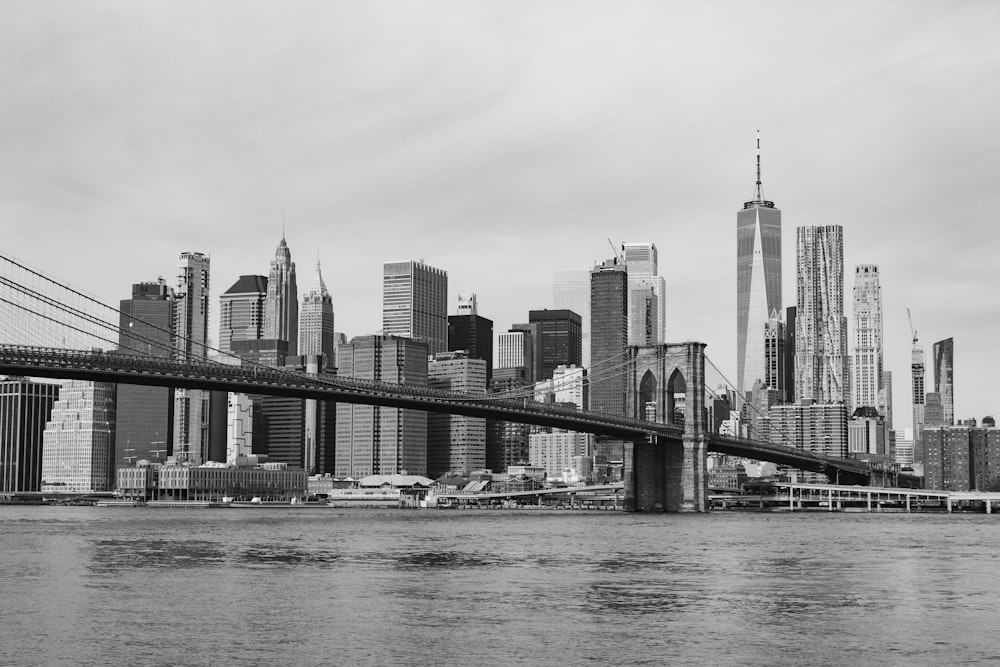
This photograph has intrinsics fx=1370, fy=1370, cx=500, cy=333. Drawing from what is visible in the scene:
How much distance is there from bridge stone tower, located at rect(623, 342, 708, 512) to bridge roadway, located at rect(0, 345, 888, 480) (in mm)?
1318

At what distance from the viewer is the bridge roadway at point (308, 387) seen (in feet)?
232

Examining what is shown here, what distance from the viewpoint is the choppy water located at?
24.0 m

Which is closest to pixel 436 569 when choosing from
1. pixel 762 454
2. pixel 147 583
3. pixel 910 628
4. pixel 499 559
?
pixel 499 559

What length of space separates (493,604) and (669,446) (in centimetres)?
7044

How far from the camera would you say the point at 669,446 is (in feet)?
328

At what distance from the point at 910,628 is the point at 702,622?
13.5 ft

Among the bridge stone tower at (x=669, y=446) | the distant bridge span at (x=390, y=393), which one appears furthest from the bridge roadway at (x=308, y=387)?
the bridge stone tower at (x=669, y=446)

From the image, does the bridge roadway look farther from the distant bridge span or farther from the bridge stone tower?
the bridge stone tower

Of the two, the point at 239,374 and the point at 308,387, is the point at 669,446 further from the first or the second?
the point at 239,374

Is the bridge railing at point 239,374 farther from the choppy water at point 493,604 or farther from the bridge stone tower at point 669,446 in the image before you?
the choppy water at point 493,604

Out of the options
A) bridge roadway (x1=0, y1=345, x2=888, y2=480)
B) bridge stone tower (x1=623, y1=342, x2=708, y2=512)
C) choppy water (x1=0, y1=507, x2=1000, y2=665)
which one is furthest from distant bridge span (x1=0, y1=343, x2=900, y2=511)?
choppy water (x1=0, y1=507, x2=1000, y2=665)

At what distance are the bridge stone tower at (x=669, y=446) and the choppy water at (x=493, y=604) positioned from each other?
42890 millimetres

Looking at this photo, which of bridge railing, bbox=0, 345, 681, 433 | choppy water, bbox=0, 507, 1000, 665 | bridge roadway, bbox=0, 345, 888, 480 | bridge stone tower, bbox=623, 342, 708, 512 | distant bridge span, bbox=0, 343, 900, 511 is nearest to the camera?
choppy water, bbox=0, 507, 1000, 665

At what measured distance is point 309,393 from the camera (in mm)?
82000
